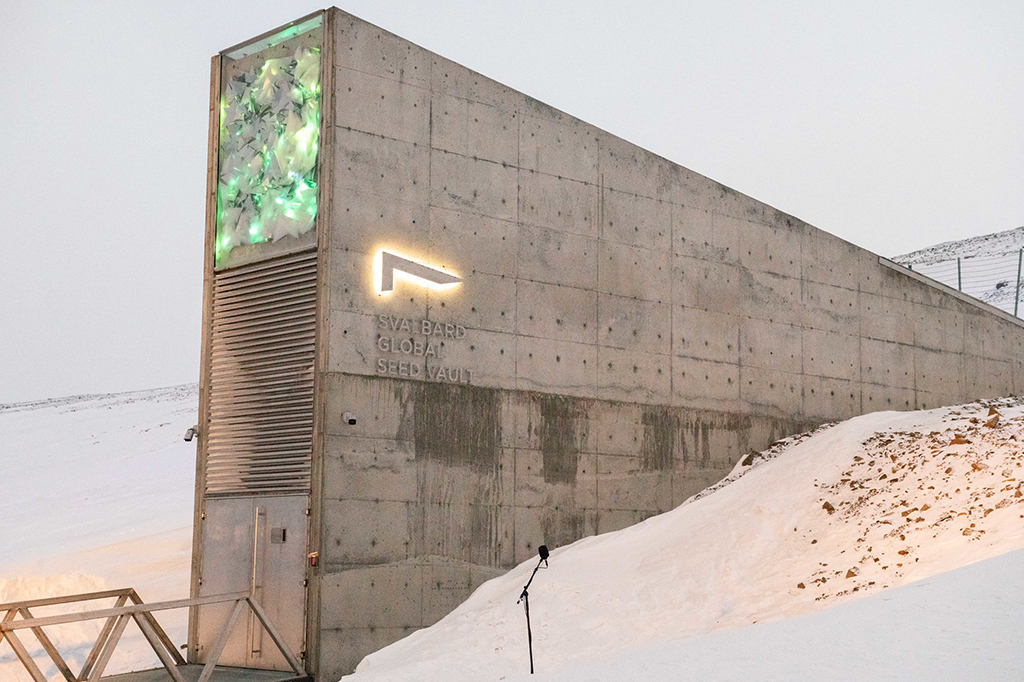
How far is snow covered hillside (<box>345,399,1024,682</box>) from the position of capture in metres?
10.8

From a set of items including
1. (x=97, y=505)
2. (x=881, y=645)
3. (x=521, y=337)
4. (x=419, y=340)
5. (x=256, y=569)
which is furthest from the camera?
(x=97, y=505)

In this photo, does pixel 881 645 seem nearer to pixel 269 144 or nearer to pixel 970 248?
pixel 269 144

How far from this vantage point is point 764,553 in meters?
12.5

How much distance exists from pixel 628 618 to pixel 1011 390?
1306 cm

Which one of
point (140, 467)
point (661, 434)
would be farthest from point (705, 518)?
point (140, 467)

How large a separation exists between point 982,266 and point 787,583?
36053 millimetres

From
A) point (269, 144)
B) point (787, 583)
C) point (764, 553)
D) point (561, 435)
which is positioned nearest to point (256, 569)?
point (561, 435)

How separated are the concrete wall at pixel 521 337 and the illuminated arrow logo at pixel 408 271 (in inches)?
4.5

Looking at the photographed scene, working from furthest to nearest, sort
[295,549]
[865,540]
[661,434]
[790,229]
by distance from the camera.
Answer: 1. [790,229]
2. [661,434]
3. [295,549]
4. [865,540]

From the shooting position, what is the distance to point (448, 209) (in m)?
14.0

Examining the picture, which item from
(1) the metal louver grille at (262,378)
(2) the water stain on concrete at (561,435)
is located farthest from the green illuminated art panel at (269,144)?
(2) the water stain on concrete at (561,435)

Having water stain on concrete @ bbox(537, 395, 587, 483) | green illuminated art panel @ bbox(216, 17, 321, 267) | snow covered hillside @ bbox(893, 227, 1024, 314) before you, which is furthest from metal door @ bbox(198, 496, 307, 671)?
snow covered hillside @ bbox(893, 227, 1024, 314)

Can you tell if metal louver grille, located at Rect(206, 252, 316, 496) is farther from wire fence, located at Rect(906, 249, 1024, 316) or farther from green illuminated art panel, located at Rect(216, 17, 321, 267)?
wire fence, located at Rect(906, 249, 1024, 316)

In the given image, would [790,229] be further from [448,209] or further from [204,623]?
[204,623]
